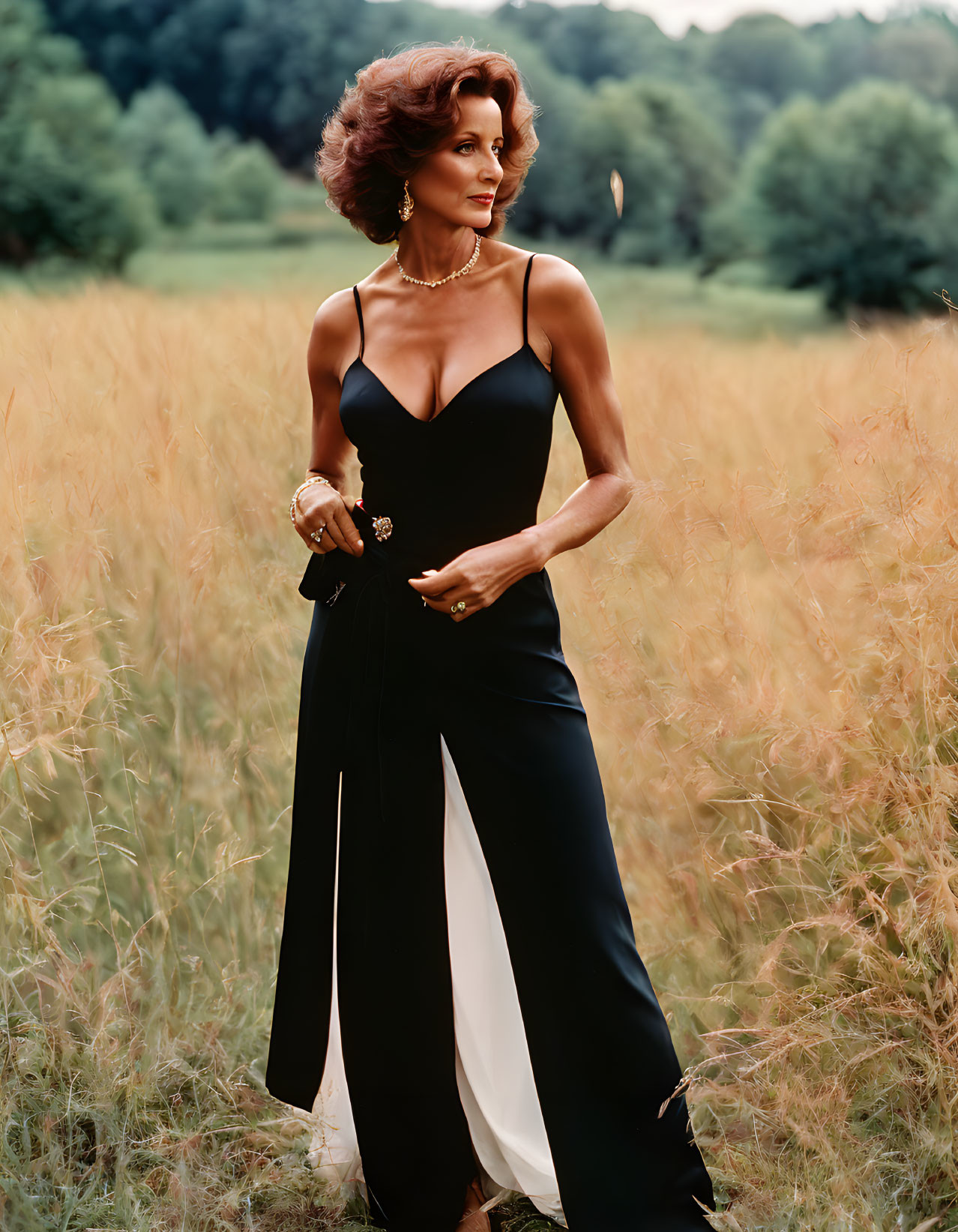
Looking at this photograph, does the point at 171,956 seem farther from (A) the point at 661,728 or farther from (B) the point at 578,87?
(B) the point at 578,87

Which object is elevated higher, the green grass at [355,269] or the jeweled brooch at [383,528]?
the jeweled brooch at [383,528]

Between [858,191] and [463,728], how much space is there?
26075mm

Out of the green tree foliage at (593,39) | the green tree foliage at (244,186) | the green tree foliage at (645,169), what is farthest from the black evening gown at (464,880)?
the green tree foliage at (593,39)

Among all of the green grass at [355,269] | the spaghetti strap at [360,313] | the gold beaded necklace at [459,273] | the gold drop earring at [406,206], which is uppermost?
the gold drop earring at [406,206]

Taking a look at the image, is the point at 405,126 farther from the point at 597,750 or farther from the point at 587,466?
the point at 597,750

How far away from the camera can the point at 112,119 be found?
2020 centimetres

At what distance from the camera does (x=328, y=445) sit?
7.43ft

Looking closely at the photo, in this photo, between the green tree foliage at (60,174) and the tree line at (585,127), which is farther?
the tree line at (585,127)

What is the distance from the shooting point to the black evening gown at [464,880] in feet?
6.46

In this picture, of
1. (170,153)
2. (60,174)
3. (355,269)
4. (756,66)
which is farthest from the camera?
(756,66)

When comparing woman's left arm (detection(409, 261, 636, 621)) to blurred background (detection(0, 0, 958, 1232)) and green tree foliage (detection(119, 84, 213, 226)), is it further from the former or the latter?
green tree foliage (detection(119, 84, 213, 226))

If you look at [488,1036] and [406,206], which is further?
[488,1036]

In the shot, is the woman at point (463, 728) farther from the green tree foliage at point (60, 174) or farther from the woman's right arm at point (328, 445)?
the green tree foliage at point (60, 174)

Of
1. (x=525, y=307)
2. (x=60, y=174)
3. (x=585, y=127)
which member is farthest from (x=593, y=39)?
(x=525, y=307)
